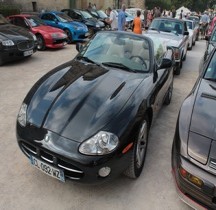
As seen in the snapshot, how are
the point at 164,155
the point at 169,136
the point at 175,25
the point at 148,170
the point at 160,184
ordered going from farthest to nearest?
1. the point at 175,25
2. the point at 169,136
3. the point at 164,155
4. the point at 148,170
5. the point at 160,184

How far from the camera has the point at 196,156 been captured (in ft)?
7.46

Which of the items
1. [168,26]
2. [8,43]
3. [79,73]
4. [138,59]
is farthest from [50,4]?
[79,73]

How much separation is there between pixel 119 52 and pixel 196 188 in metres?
2.34

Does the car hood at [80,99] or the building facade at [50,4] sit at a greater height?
the car hood at [80,99]

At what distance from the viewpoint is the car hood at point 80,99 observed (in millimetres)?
2604

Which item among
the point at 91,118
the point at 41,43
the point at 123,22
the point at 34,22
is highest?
the point at 91,118

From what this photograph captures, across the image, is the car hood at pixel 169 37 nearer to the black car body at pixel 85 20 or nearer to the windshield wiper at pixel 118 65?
the windshield wiper at pixel 118 65

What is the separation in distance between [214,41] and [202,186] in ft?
20.0

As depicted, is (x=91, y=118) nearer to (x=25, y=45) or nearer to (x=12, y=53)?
(x=12, y=53)

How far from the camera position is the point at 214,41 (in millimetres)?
7254

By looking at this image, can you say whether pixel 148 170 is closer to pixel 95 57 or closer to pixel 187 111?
pixel 187 111

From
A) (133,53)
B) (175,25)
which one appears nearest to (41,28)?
(175,25)

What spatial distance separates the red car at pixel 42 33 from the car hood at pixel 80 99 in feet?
22.4

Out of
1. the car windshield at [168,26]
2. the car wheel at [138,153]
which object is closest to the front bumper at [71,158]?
the car wheel at [138,153]
